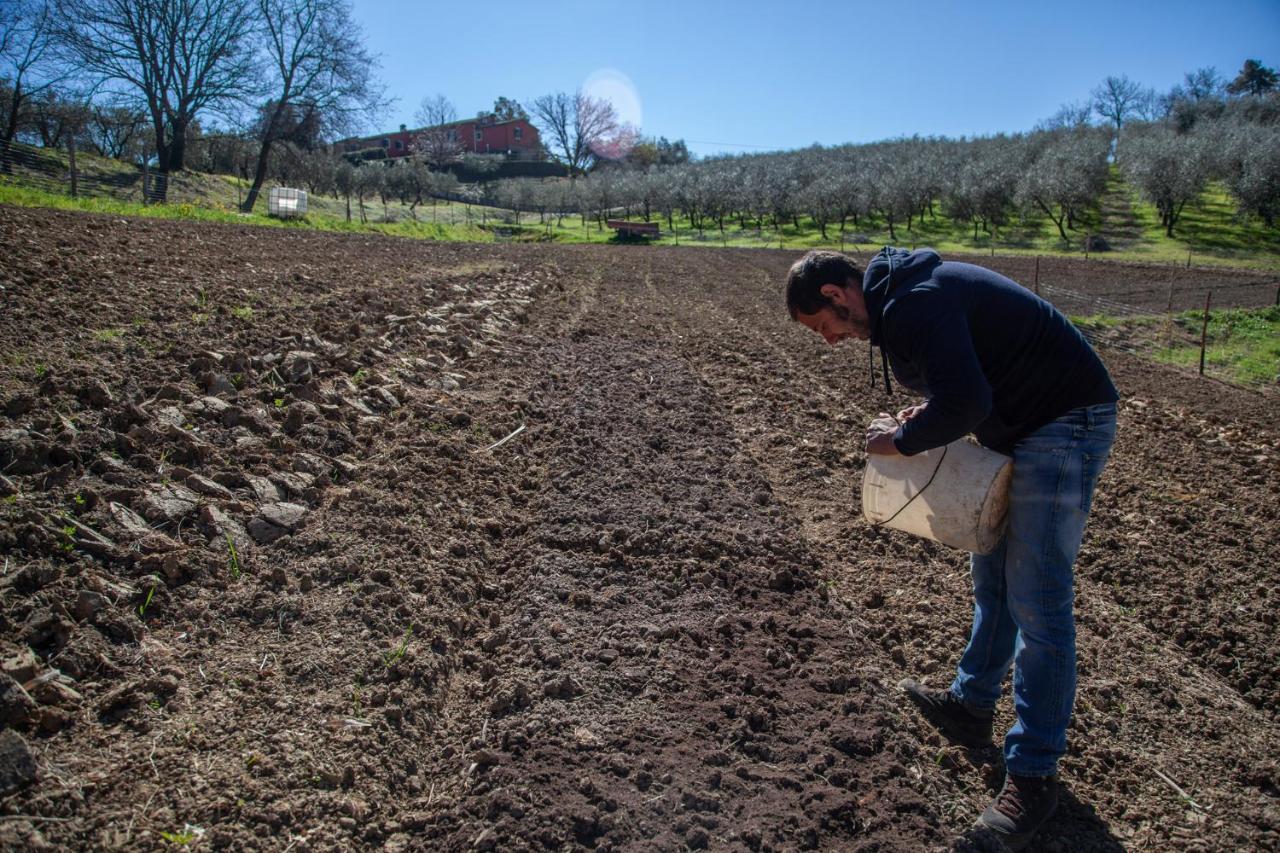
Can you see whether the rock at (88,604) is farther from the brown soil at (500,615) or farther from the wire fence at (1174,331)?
the wire fence at (1174,331)

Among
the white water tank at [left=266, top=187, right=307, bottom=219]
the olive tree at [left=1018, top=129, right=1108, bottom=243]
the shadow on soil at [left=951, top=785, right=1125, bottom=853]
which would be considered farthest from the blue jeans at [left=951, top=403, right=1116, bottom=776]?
the olive tree at [left=1018, top=129, right=1108, bottom=243]

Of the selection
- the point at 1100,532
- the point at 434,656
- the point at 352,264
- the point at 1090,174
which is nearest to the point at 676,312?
the point at 352,264

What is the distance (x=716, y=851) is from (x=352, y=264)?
1214 centimetres

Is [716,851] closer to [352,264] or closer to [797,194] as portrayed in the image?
[352,264]

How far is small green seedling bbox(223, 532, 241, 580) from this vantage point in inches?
153

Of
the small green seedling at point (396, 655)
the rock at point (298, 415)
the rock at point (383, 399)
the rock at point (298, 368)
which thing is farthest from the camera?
the rock at point (383, 399)

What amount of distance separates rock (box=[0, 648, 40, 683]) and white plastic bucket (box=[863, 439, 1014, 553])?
10.6ft

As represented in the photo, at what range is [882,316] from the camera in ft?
8.80

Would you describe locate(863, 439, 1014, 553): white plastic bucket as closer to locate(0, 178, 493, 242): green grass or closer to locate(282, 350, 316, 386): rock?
locate(282, 350, 316, 386): rock

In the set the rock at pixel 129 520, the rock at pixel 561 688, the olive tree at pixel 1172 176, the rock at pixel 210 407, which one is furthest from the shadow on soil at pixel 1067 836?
the olive tree at pixel 1172 176

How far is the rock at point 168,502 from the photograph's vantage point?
4.00m

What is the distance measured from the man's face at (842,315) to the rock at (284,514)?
10.2 feet

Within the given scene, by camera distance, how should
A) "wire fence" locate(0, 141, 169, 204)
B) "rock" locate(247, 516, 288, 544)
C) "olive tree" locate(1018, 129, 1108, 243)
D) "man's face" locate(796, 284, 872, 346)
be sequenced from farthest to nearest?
"olive tree" locate(1018, 129, 1108, 243) → "wire fence" locate(0, 141, 169, 204) → "rock" locate(247, 516, 288, 544) → "man's face" locate(796, 284, 872, 346)

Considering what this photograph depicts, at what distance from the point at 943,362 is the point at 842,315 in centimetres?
43
